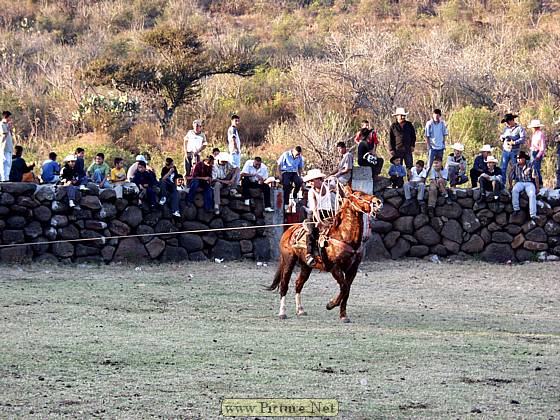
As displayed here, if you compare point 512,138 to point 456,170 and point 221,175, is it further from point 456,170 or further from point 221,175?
point 221,175

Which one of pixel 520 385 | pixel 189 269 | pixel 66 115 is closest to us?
pixel 520 385

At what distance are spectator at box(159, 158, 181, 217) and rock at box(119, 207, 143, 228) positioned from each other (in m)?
0.56

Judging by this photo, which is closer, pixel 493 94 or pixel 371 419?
pixel 371 419

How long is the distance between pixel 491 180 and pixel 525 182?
0.78 metres

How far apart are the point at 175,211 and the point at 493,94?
24.0 m

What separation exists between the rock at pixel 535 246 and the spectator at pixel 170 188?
8.35m

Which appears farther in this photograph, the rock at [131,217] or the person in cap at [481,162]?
the person in cap at [481,162]

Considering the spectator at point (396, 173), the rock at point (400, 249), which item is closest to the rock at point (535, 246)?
the rock at point (400, 249)

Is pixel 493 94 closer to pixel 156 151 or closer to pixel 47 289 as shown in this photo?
pixel 156 151

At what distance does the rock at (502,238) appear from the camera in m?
28.3

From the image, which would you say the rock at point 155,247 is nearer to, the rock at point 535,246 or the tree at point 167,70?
the rock at point 535,246

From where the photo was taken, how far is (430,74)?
48312 mm

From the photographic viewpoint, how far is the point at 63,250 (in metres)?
25.0

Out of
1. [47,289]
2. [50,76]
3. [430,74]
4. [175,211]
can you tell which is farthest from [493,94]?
[47,289]
